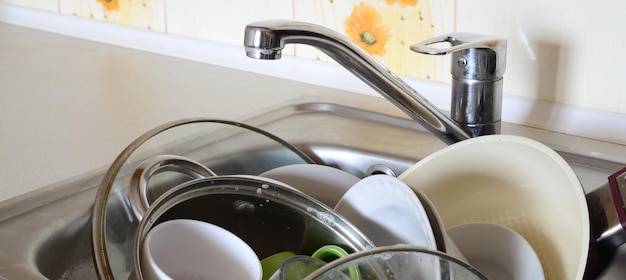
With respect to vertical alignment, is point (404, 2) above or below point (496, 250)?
above

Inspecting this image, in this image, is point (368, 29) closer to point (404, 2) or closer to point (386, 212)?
point (404, 2)

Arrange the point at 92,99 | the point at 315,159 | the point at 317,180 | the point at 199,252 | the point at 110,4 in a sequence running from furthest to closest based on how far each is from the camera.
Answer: the point at 110,4 → the point at 92,99 → the point at 315,159 → the point at 317,180 → the point at 199,252

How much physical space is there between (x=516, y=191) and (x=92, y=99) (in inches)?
26.0

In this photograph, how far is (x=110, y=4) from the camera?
143 centimetres

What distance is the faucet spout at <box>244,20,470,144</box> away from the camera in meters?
0.70

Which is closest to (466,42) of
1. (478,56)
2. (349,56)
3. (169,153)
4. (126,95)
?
(478,56)

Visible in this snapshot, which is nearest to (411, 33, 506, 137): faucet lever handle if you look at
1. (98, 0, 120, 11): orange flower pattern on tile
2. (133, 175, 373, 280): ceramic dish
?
(133, 175, 373, 280): ceramic dish

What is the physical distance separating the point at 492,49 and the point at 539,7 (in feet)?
0.45

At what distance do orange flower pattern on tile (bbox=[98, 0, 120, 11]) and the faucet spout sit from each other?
0.75m

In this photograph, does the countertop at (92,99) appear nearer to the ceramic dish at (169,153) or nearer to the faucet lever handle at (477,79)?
the ceramic dish at (169,153)

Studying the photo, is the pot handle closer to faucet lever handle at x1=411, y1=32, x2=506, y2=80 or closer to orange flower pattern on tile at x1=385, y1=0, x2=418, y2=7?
faucet lever handle at x1=411, y1=32, x2=506, y2=80

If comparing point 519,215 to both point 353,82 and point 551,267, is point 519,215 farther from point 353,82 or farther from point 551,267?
point 353,82

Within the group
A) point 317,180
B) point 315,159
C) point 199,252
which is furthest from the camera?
point 315,159

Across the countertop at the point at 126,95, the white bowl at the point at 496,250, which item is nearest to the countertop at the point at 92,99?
the countertop at the point at 126,95
